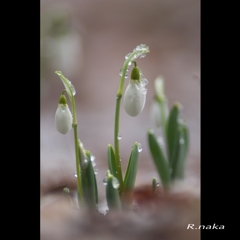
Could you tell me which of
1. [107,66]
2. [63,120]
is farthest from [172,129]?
[107,66]

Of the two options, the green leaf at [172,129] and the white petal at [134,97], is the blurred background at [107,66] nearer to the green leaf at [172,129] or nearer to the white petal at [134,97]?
the green leaf at [172,129]

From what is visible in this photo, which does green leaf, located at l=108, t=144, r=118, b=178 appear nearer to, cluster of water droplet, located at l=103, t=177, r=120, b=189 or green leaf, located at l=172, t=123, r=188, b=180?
cluster of water droplet, located at l=103, t=177, r=120, b=189

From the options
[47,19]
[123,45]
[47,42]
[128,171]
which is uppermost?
[123,45]

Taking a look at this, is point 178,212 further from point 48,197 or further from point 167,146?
point 48,197

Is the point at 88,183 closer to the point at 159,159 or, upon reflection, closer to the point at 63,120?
the point at 63,120

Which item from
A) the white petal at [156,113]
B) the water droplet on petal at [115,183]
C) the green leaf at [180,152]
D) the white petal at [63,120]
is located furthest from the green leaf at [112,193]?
the white petal at [156,113]

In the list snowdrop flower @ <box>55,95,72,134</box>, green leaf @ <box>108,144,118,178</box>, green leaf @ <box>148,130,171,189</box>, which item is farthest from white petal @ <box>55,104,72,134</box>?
green leaf @ <box>148,130,171,189</box>

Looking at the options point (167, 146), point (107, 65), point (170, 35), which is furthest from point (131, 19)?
point (167, 146)
